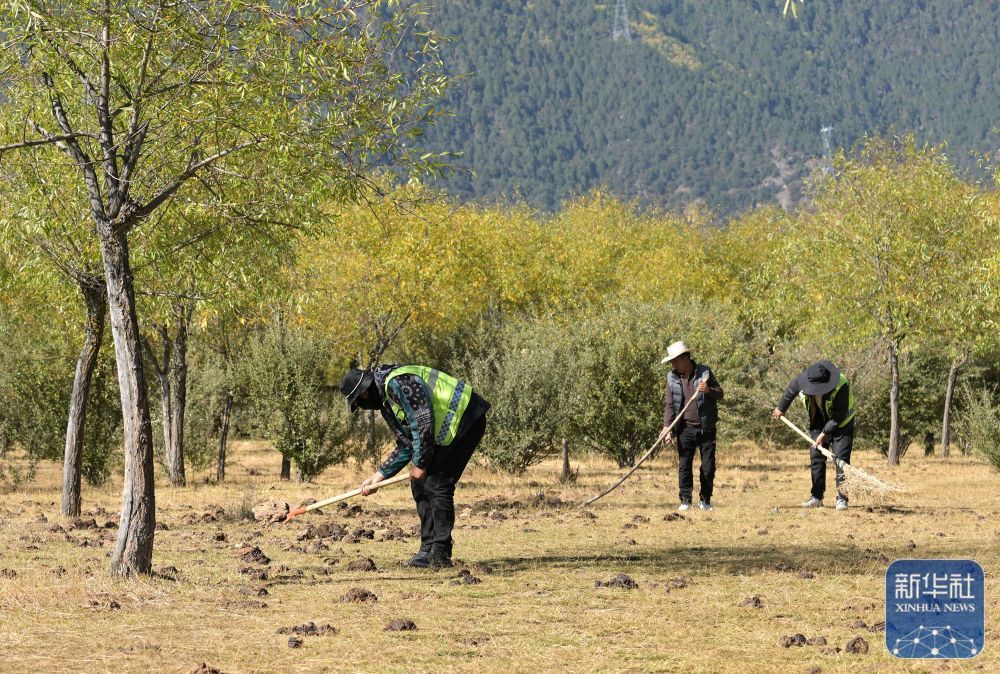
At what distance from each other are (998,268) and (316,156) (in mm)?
13193

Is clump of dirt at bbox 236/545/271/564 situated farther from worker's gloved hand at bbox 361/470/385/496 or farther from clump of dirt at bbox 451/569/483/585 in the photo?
clump of dirt at bbox 451/569/483/585

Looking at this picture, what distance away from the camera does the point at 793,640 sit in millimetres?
7426

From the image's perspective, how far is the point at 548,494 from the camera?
19016mm

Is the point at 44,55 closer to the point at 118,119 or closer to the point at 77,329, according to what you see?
the point at 118,119

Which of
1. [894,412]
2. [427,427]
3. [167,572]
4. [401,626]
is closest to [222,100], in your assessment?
[427,427]

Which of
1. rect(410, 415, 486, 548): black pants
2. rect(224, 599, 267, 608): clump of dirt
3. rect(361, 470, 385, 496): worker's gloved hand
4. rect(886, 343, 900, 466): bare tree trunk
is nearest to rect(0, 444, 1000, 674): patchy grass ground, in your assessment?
rect(224, 599, 267, 608): clump of dirt

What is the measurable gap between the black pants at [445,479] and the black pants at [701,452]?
586 cm

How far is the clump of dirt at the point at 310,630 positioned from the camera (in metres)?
7.76

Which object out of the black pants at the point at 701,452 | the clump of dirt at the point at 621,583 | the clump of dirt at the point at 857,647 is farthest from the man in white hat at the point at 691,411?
the clump of dirt at the point at 857,647

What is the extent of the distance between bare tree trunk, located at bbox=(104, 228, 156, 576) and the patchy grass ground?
1.58 ft

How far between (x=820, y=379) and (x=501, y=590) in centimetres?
735

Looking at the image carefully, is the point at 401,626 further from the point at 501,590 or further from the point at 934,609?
the point at 934,609

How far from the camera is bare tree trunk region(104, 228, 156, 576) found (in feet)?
32.3

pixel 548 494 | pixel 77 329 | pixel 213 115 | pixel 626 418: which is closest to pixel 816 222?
pixel 626 418
